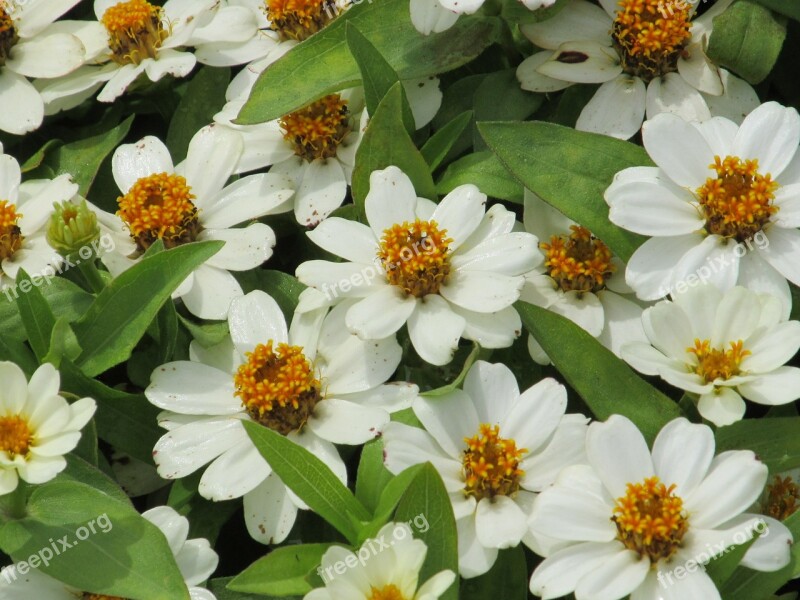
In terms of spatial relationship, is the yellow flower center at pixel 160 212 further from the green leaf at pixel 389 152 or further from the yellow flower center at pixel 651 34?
the yellow flower center at pixel 651 34

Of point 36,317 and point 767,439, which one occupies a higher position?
point 36,317

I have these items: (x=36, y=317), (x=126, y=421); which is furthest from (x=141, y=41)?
(x=126, y=421)

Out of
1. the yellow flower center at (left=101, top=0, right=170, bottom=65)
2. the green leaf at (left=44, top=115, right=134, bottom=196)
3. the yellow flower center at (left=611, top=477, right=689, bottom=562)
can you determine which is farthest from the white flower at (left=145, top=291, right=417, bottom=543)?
the yellow flower center at (left=101, top=0, right=170, bottom=65)

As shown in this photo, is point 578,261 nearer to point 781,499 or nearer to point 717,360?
point 717,360

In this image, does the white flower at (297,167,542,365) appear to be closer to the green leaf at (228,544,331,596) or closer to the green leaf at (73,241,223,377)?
the green leaf at (73,241,223,377)

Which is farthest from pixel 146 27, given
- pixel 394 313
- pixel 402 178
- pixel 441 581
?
pixel 441 581
